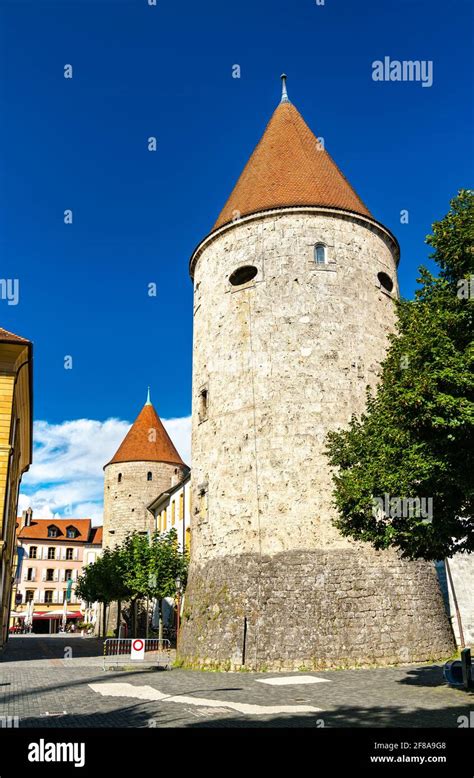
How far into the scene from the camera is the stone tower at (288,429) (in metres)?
16.0

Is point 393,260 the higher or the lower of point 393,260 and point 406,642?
the higher

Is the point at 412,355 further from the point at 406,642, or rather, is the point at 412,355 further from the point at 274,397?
the point at 406,642

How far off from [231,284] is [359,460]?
29.6 feet

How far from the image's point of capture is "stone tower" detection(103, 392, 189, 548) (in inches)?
1687

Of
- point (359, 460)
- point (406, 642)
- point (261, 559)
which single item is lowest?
point (406, 642)

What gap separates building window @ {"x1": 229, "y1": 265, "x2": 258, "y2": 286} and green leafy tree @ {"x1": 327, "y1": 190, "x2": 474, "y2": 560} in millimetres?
7810

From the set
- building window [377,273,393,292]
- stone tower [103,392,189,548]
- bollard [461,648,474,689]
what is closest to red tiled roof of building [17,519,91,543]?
stone tower [103,392,189,548]

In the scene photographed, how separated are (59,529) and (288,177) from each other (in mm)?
56585

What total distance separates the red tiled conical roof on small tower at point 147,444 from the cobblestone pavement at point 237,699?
2884 centimetres

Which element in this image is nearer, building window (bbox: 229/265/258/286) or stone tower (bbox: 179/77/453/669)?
stone tower (bbox: 179/77/453/669)

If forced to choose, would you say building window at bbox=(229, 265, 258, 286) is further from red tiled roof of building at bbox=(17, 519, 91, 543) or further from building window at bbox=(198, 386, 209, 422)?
red tiled roof of building at bbox=(17, 519, 91, 543)
